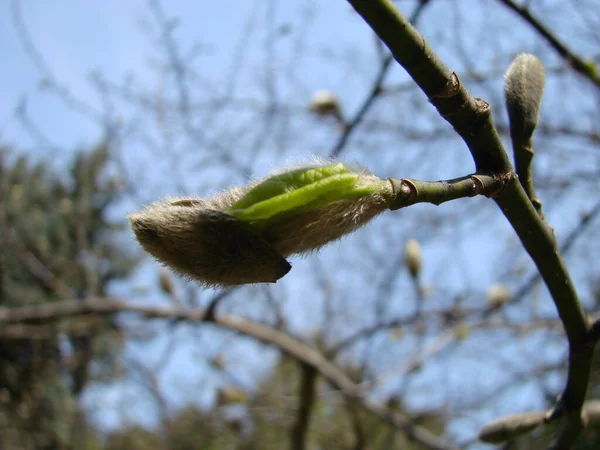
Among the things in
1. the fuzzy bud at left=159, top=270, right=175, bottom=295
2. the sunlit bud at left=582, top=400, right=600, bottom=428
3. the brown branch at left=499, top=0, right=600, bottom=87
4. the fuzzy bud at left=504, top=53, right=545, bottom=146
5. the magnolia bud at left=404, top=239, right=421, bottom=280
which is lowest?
the sunlit bud at left=582, top=400, right=600, bottom=428

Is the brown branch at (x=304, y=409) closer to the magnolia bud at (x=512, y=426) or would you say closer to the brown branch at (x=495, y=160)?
the magnolia bud at (x=512, y=426)

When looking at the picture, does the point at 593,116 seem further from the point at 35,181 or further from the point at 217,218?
the point at 35,181

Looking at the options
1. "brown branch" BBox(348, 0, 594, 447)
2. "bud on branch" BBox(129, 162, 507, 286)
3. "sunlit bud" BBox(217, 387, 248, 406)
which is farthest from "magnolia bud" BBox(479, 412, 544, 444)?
"sunlit bud" BBox(217, 387, 248, 406)

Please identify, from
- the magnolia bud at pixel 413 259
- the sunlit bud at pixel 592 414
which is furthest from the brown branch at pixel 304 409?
the sunlit bud at pixel 592 414

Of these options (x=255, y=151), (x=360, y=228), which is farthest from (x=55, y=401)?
(x=360, y=228)

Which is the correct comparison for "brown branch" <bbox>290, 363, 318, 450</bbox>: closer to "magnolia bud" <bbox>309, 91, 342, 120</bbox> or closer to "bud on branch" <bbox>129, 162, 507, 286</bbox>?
"magnolia bud" <bbox>309, 91, 342, 120</bbox>

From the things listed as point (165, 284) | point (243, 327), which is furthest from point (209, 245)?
point (165, 284)
